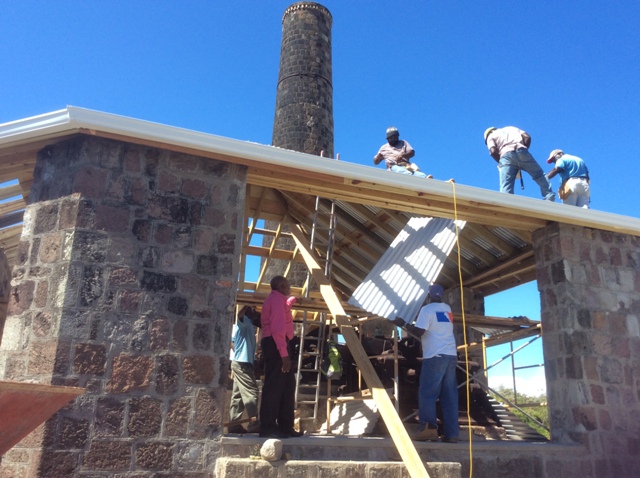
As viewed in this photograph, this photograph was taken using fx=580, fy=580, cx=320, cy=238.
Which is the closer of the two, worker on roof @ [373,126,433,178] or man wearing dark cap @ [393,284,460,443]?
man wearing dark cap @ [393,284,460,443]

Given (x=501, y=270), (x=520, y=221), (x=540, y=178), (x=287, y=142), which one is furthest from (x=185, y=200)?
(x=287, y=142)

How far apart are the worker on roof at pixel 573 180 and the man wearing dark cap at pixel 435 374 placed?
2.87 metres

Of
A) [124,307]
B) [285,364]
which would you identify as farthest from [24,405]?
[285,364]

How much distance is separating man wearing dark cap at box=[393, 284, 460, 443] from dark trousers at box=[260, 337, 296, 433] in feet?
4.70

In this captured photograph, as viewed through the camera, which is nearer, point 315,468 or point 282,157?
point 315,468

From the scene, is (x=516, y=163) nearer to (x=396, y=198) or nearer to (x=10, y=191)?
(x=396, y=198)

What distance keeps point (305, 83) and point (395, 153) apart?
10.8 meters

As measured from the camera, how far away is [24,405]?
3068mm

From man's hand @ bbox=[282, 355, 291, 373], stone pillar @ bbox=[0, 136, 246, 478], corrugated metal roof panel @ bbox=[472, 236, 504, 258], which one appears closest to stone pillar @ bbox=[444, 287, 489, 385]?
corrugated metal roof panel @ bbox=[472, 236, 504, 258]

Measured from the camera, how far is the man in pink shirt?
205 inches

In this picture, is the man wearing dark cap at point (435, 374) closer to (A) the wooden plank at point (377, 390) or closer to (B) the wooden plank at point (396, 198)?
(A) the wooden plank at point (377, 390)

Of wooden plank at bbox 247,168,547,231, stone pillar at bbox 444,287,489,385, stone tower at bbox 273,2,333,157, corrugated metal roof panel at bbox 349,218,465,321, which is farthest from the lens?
stone tower at bbox 273,2,333,157

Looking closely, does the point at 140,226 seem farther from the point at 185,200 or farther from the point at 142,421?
the point at 142,421

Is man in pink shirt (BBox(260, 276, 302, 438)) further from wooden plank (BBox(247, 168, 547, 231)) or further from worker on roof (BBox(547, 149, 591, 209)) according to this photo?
worker on roof (BBox(547, 149, 591, 209))
